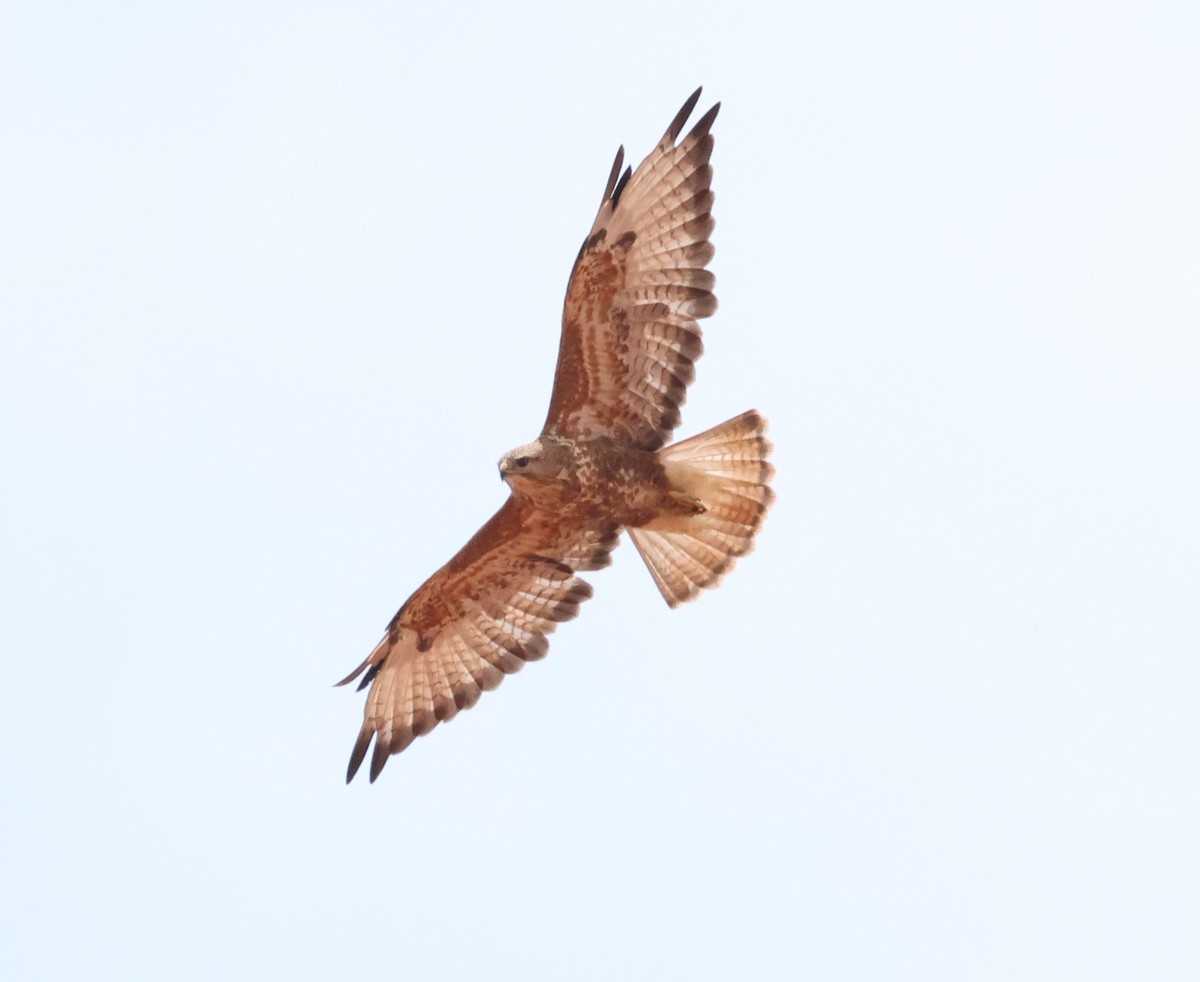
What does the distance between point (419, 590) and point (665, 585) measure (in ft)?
4.57

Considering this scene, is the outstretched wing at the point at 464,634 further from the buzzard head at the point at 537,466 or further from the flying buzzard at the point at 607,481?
the buzzard head at the point at 537,466

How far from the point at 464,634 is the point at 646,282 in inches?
95.1

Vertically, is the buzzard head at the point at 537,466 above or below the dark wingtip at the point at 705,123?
below

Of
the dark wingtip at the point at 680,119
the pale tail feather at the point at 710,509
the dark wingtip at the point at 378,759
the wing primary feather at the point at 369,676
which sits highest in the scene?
the dark wingtip at the point at 680,119

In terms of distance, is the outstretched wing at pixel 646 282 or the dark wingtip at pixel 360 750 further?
the dark wingtip at pixel 360 750

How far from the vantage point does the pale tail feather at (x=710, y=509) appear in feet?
35.6

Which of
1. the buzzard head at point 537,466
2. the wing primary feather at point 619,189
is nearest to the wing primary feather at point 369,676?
the buzzard head at point 537,466

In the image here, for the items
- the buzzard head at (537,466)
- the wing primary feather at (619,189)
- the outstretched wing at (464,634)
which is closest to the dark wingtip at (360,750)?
the outstretched wing at (464,634)

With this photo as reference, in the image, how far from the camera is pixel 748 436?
10.9 meters

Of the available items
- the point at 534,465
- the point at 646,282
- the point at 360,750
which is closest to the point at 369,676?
the point at 360,750

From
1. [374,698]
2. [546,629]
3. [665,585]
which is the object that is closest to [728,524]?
[665,585]

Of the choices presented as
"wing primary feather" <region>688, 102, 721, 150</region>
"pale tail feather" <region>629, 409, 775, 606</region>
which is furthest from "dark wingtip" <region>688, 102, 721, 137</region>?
"pale tail feather" <region>629, 409, 775, 606</region>

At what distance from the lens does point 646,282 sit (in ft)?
34.2

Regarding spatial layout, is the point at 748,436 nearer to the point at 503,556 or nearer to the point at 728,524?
the point at 728,524
